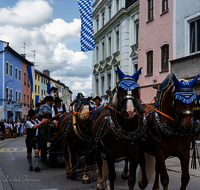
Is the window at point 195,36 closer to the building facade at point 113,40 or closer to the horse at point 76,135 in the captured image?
the building facade at point 113,40

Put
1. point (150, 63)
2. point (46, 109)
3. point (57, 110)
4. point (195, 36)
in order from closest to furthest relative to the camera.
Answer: point (46, 109) → point (57, 110) → point (195, 36) → point (150, 63)

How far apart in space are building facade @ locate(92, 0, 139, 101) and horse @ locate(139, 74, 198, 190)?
14.3 meters

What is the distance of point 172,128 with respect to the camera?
5070 mm

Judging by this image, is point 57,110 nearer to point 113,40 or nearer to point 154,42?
point 154,42

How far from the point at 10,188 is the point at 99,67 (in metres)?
23.6

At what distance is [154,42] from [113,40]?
348 inches

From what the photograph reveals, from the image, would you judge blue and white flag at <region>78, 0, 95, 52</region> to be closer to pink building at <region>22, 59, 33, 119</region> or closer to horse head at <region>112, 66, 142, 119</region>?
horse head at <region>112, 66, 142, 119</region>

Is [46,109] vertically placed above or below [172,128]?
above

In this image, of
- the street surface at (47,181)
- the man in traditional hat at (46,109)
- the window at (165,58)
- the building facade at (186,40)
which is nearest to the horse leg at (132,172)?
the street surface at (47,181)

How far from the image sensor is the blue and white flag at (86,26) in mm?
23531

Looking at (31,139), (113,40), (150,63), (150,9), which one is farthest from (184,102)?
(113,40)

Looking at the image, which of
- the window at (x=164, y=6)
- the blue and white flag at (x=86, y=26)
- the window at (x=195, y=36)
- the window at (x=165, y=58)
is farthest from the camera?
the blue and white flag at (x=86, y=26)

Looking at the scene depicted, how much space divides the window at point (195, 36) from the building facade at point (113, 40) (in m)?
6.25

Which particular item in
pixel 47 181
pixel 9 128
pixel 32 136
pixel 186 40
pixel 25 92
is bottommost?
pixel 9 128
